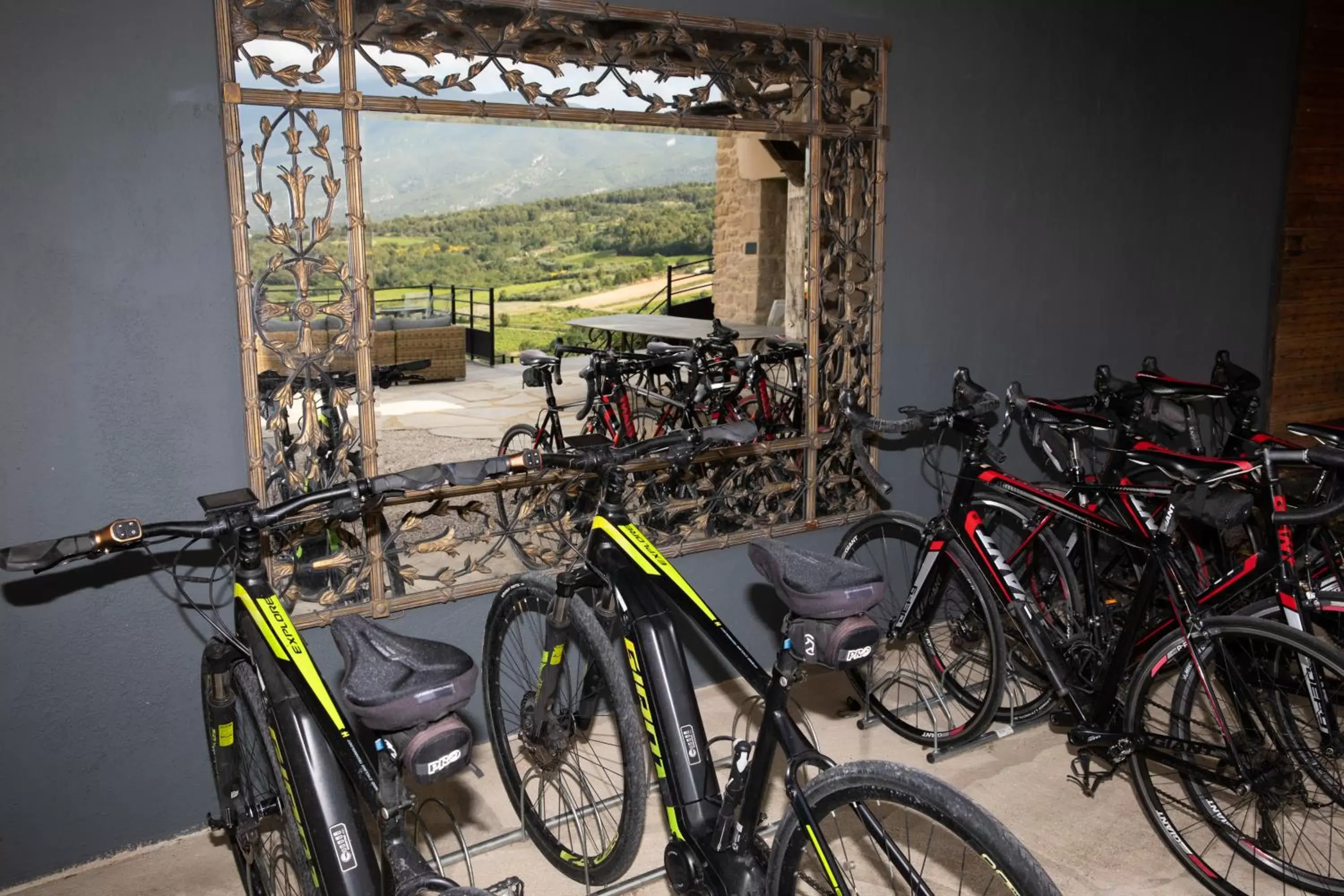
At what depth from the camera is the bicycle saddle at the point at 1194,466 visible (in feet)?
8.29

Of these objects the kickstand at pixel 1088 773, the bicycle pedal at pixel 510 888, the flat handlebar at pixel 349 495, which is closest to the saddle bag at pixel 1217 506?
the kickstand at pixel 1088 773

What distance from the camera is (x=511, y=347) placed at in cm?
357

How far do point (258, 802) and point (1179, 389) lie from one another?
9.76 feet

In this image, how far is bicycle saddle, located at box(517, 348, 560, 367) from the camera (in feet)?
11.8

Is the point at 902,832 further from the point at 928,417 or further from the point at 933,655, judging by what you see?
the point at 933,655

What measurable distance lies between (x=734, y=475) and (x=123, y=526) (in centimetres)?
202

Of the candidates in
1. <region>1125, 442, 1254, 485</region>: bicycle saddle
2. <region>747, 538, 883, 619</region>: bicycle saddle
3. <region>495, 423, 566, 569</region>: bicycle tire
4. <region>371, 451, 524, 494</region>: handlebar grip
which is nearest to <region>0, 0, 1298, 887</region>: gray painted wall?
<region>495, 423, 566, 569</region>: bicycle tire

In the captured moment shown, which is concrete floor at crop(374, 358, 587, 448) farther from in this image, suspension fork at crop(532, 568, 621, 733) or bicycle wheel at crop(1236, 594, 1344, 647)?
bicycle wheel at crop(1236, 594, 1344, 647)

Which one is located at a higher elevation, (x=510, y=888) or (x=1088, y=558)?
(x=1088, y=558)

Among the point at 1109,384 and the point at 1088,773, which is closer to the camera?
the point at 1088,773

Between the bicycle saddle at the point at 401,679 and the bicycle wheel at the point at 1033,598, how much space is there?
1.77 metres

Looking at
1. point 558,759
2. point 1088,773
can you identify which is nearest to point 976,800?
point 1088,773

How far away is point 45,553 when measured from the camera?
6.15 ft

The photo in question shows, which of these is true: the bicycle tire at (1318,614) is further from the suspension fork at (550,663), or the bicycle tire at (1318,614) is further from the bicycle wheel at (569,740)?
the suspension fork at (550,663)
